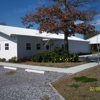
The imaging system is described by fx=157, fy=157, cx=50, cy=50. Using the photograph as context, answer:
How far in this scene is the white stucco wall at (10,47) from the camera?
18672 millimetres

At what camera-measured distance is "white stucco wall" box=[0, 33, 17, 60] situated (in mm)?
18672

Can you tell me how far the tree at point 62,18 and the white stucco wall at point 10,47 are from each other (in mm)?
3085

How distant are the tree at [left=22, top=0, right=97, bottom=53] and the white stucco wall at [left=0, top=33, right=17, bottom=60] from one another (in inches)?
121

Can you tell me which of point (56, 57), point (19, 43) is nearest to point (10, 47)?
point (19, 43)

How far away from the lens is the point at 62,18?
15.6 meters

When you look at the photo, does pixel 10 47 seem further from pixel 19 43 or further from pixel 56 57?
pixel 56 57

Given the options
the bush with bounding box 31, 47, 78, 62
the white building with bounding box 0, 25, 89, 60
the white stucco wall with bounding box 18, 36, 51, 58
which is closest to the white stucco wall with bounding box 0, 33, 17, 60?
the white building with bounding box 0, 25, 89, 60

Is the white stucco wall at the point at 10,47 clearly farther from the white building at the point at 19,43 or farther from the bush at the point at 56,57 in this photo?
the bush at the point at 56,57

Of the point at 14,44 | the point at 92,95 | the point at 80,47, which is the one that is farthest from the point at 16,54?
the point at 80,47

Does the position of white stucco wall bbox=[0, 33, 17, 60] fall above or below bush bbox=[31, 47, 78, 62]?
above

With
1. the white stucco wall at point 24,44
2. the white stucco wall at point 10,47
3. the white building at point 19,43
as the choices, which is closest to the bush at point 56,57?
the white stucco wall at point 24,44

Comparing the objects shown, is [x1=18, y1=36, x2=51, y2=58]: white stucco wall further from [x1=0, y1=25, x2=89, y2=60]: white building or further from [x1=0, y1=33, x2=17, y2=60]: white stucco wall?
[x1=0, y1=33, x2=17, y2=60]: white stucco wall

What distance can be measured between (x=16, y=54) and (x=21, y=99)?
13.4 metres

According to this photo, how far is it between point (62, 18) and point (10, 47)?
301 inches
